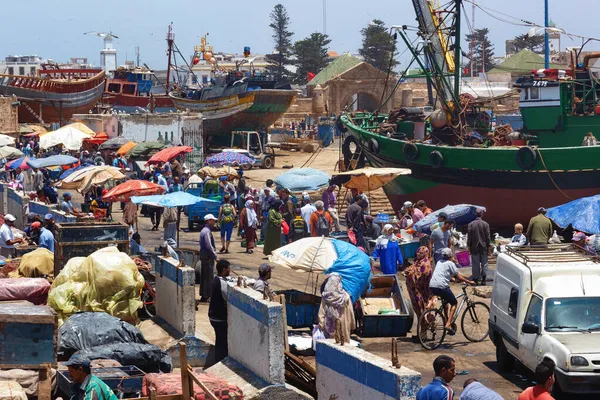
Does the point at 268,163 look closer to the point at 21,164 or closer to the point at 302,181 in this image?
the point at 21,164

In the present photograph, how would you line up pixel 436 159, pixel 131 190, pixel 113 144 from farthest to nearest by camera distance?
pixel 113 144 → pixel 436 159 → pixel 131 190

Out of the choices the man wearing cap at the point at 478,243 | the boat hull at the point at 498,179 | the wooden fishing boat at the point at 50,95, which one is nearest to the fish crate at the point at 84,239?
the man wearing cap at the point at 478,243

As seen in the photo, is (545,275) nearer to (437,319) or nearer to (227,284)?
(437,319)

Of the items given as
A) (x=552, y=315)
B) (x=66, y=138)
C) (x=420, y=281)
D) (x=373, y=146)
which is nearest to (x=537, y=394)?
(x=552, y=315)

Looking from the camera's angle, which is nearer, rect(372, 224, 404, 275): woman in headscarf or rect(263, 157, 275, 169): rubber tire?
rect(372, 224, 404, 275): woman in headscarf

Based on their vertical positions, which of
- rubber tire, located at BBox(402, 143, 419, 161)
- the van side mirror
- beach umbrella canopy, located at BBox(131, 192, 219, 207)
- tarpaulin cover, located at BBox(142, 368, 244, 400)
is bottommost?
tarpaulin cover, located at BBox(142, 368, 244, 400)

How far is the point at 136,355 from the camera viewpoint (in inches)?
434

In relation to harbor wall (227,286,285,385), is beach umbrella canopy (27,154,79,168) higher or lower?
higher

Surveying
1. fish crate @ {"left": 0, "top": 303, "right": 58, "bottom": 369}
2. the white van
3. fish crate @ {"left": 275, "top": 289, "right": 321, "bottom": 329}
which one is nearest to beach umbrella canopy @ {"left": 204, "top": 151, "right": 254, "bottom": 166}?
fish crate @ {"left": 275, "top": 289, "right": 321, "bottom": 329}

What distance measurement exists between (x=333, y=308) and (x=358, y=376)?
3175 millimetres

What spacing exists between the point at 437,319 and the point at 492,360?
993 millimetres

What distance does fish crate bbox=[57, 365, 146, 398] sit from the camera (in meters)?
10.0

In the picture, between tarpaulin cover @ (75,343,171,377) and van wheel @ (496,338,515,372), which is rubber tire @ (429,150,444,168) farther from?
tarpaulin cover @ (75,343,171,377)

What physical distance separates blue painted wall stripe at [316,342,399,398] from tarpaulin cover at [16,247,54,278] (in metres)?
7.18
